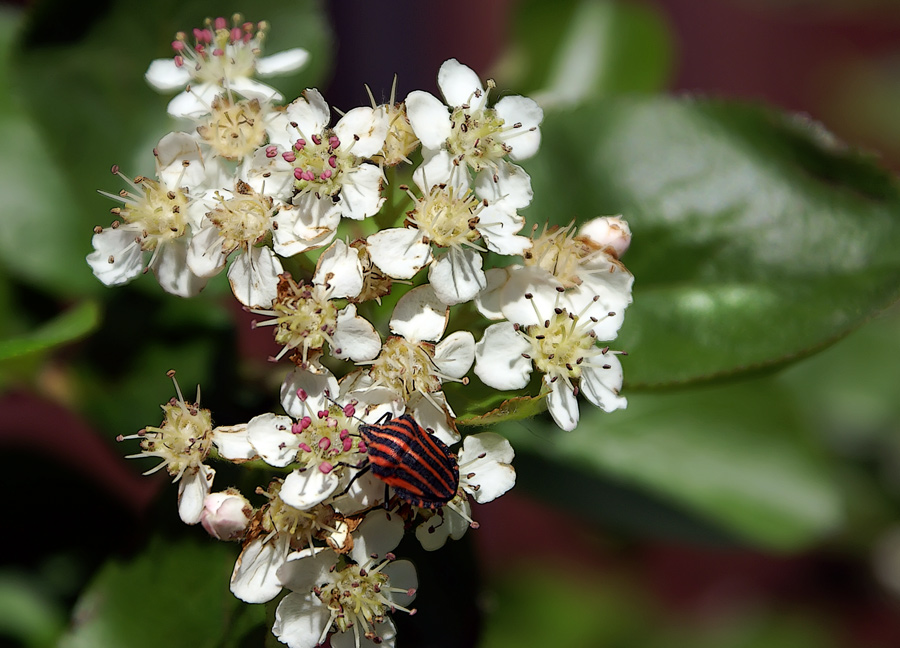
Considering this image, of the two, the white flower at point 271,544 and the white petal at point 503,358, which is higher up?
the white petal at point 503,358

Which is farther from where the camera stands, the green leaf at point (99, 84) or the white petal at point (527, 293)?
the green leaf at point (99, 84)

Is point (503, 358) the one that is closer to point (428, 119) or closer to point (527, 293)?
point (527, 293)

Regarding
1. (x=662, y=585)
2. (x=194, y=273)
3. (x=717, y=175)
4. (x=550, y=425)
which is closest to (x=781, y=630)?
(x=662, y=585)

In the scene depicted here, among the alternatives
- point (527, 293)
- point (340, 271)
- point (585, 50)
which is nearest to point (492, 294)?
point (527, 293)

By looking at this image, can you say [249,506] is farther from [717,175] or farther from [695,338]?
[717,175]

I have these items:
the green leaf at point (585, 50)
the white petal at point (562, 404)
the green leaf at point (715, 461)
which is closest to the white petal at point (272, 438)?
the white petal at point (562, 404)

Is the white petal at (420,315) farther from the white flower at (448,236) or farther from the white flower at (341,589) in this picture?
the white flower at (341,589)

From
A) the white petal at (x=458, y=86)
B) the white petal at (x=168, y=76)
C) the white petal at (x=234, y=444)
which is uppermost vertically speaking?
the white petal at (x=458, y=86)
